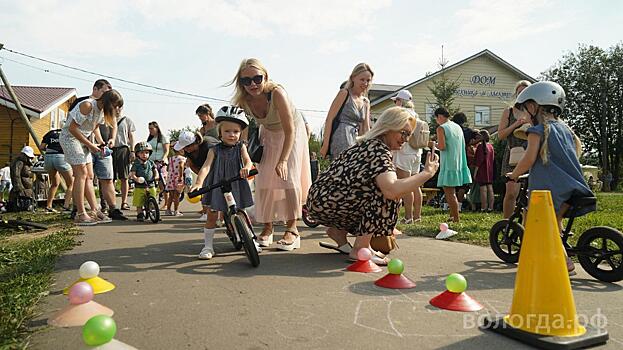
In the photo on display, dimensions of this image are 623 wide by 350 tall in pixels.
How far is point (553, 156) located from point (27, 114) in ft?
89.9

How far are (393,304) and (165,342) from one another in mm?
1419

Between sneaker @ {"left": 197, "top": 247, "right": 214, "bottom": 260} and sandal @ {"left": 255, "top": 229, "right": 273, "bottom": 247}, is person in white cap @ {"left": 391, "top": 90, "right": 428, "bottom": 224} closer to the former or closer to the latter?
sandal @ {"left": 255, "top": 229, "right": 273, "bottom": 247}

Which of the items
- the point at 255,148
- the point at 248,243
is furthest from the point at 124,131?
the point at 248,243

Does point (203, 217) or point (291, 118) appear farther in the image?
point (203, 217)

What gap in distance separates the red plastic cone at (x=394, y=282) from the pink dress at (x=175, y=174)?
700 cm

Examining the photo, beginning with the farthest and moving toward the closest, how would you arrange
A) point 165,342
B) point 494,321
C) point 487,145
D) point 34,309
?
point 487,145 → point 34,309 → point 494,321 → point 165,342

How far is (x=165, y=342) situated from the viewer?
2299mm

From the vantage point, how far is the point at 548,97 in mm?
3926

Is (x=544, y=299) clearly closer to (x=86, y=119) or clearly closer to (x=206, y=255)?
(x=206, y=255)

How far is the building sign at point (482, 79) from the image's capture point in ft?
119

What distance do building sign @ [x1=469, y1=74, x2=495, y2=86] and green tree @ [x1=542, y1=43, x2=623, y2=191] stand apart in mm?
10129

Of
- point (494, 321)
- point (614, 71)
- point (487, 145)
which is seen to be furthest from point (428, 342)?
point (614, 71)

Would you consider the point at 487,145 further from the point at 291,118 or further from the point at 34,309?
the point at 34,309

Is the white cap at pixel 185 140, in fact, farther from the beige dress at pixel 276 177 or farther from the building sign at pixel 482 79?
the building sign at pixel 482 79
